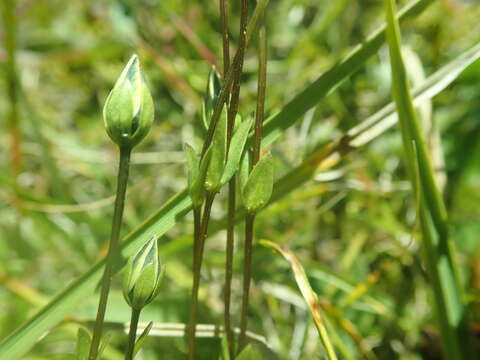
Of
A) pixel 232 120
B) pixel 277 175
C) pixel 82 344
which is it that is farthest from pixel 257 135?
pixel 277 175

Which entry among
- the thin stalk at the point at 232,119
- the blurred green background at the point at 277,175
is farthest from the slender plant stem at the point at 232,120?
the blurred green background at the point at 277,175

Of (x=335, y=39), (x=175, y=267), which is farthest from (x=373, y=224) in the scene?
(x=335, y=39)

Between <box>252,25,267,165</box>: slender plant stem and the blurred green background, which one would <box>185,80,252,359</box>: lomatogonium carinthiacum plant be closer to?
<box>252,25,267,165</box>: slender plant stem

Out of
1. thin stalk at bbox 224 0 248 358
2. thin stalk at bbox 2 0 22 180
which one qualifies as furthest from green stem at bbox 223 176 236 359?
thin stalk at bbox 2 0 22 180

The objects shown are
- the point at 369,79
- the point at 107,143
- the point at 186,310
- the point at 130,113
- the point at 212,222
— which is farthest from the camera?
the point at 107,143

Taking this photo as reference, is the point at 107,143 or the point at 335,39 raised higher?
the point at 335,39

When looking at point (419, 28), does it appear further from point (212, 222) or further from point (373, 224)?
point (212, 222)

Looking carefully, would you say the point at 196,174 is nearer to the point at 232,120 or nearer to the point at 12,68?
the point at 232,120

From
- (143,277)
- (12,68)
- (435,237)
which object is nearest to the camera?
(143,277)

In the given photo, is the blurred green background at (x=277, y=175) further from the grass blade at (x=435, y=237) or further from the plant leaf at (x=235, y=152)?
the plant leaf at (x=235, y=152)
